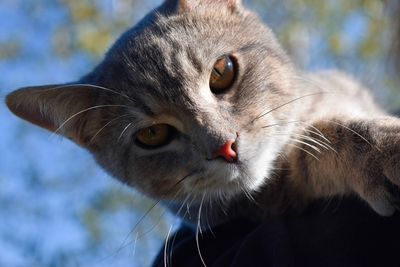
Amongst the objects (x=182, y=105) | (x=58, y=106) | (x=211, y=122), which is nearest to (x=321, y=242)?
(x=211, y=122)

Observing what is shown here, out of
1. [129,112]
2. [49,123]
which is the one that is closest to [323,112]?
[129,112]

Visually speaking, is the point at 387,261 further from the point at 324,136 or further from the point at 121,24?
the point at 121,24

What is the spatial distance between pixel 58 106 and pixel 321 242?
0.97 m

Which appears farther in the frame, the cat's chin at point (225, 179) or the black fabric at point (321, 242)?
the cat's chin at point (225, 179)

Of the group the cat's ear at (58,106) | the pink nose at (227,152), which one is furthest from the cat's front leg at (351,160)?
the cat's ear at (58,106)

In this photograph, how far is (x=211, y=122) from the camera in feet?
4.56

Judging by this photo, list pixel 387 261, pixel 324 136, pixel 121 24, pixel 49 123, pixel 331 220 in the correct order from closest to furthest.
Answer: pixel 387 261
pixel 331 220
pixel 324 136
pixel 49 123
pixel 121 24

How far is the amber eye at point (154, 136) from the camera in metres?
1.53

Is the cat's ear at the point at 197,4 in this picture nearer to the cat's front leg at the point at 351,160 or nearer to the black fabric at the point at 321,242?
the cat's front leg at the point at 351,160

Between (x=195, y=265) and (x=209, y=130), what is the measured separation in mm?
391

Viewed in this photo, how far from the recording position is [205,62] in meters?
1.53

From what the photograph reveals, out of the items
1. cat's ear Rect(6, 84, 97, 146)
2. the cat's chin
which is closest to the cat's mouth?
the cat's chin

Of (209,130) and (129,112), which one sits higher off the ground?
(129,112)

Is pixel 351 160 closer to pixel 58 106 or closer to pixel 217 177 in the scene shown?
pixel 217 177
